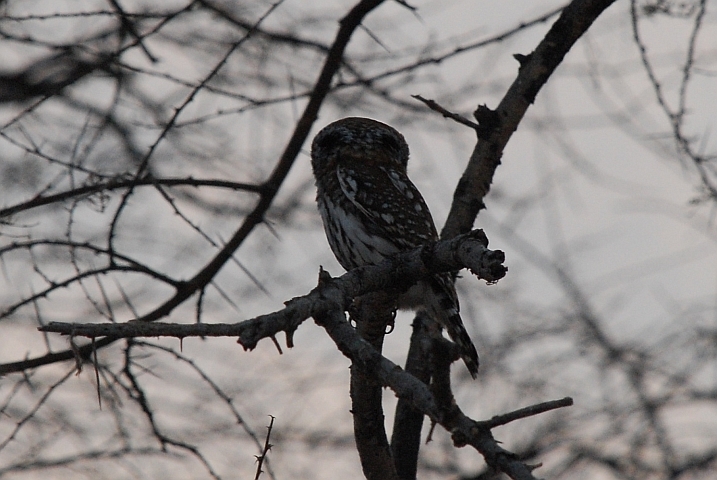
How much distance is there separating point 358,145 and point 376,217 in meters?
0.86

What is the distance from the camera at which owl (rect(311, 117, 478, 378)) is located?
16.3 ft

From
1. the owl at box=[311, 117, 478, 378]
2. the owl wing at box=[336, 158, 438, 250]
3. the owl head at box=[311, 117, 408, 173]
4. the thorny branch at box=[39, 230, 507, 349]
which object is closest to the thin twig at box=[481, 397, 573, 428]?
the thorny branch at box=[39, 230, 507, 349]

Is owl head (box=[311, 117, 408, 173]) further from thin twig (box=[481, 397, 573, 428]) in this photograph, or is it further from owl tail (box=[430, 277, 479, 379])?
thin twig (box=[481, 397, 573, 428])

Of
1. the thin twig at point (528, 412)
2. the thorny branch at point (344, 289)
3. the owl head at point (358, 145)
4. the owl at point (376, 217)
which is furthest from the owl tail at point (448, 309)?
the thin twig at point (528, 412)

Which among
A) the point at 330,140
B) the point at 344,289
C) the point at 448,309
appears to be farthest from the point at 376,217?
the point at 344,289

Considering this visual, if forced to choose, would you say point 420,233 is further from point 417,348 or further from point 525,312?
point 525,312

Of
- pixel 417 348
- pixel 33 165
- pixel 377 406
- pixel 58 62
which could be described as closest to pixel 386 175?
pixel 417 348

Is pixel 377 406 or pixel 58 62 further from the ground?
pixel 58 62

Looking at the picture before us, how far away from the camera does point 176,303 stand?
4926mm

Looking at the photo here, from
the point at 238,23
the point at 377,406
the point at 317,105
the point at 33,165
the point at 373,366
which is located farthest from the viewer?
the point at 33,165

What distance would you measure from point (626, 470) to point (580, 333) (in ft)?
4.27

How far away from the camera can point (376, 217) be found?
5.14m

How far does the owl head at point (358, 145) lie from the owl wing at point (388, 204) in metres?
0.16

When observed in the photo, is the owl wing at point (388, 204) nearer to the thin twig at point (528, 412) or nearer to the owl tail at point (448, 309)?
the owl tail at point (448, 309)
